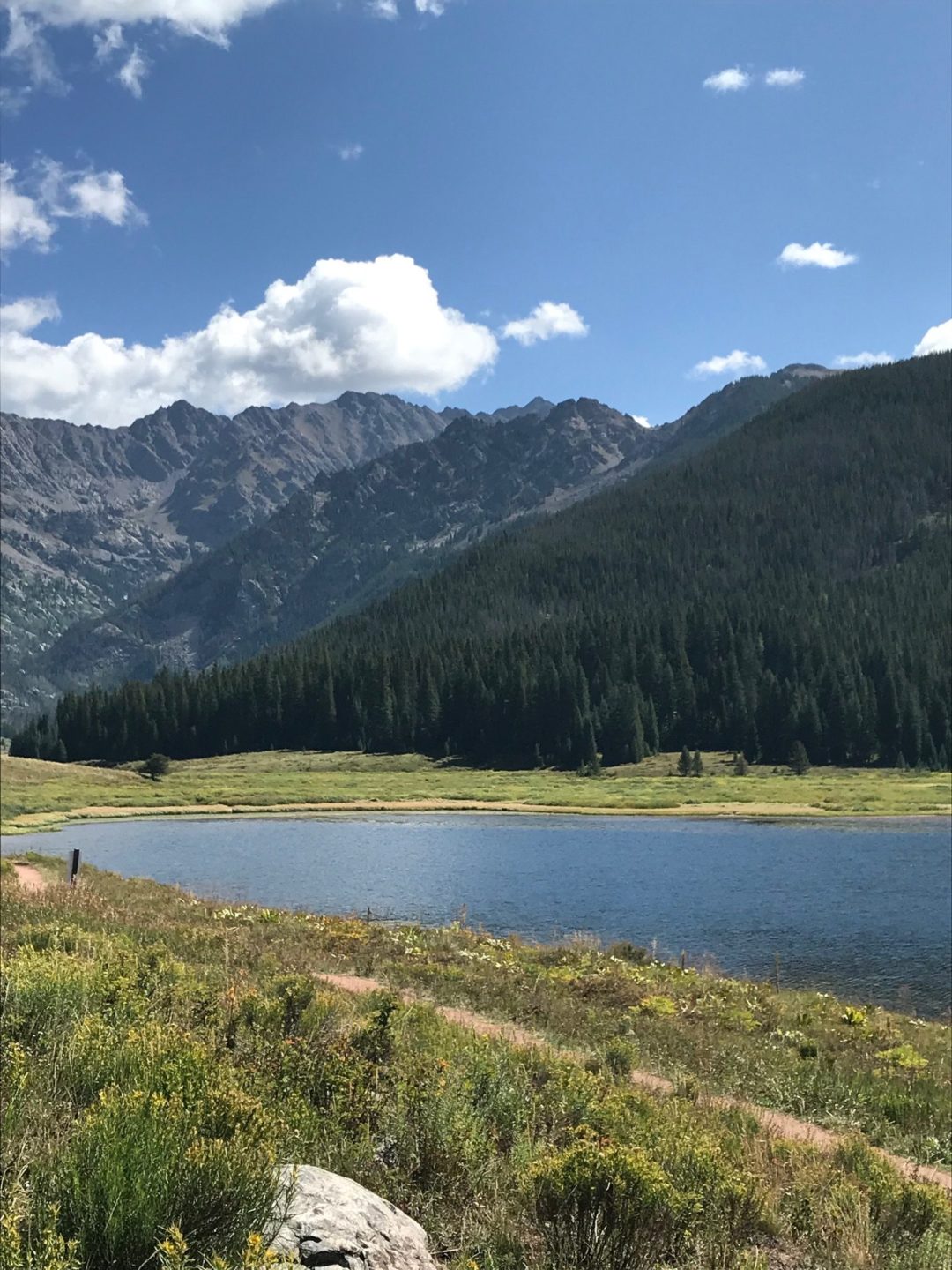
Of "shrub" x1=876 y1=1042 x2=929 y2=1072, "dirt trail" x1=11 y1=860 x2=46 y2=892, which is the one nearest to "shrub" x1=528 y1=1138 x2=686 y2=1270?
"shrub" x1=876 y1=1042 x2=929 y2=1072

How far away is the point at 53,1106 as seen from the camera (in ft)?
24.7

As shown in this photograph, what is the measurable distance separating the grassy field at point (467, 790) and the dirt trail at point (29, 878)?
38.0 metres

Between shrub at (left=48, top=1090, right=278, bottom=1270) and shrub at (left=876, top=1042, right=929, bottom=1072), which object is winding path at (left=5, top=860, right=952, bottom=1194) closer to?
shrub at (left=876, top=1042, right=929, bottom=1072)

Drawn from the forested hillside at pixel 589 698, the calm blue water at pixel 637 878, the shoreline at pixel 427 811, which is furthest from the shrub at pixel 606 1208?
the forested hillside at pixel 589 698

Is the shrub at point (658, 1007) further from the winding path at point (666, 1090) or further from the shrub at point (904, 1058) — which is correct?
the shrub at point (904, 1058)

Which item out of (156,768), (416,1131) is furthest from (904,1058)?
(156,768)

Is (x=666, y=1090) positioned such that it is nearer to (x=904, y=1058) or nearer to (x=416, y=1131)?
(x=904, y=1058)

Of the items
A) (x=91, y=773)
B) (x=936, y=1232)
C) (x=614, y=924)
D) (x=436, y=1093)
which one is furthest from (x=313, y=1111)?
(x=91, y=773)

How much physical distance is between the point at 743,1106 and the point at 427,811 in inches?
3174

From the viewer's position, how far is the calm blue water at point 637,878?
33.5 metres

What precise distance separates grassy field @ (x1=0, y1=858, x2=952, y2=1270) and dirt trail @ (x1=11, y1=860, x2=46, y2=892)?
1520 cm

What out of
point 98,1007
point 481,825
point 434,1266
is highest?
point 98,1007

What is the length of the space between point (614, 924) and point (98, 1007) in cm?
3027

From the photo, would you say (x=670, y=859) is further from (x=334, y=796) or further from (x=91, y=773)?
(x=91, y=773)
